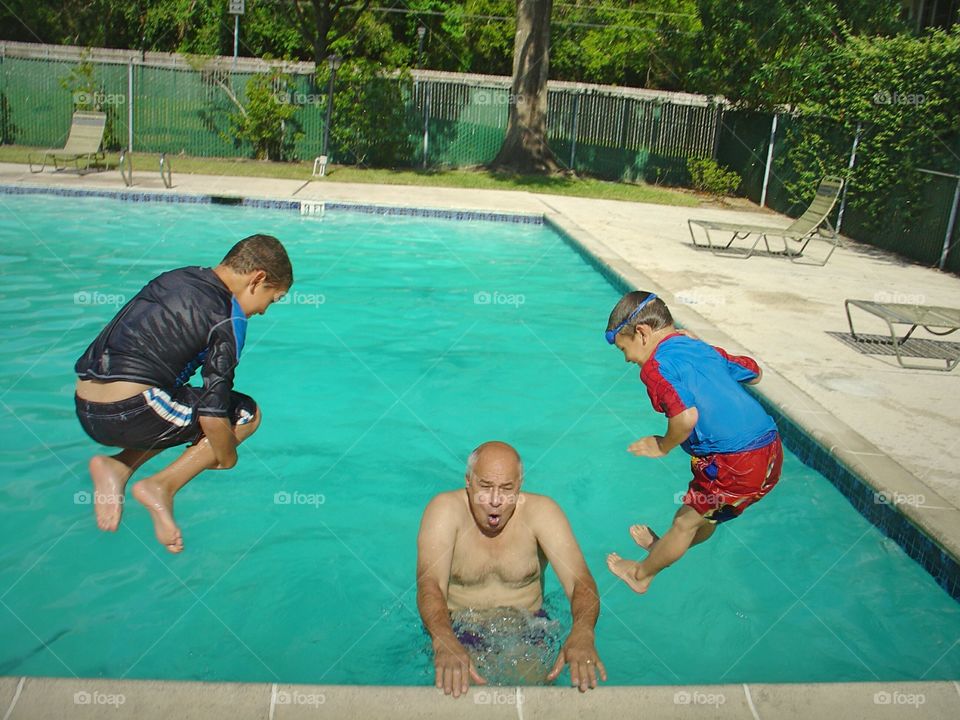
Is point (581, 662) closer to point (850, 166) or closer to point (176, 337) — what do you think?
point (176, 337)

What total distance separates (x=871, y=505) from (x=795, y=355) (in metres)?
2.96

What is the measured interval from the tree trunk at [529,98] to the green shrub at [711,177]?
366 cm

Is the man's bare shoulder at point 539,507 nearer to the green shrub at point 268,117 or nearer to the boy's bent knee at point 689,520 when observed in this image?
the boy's bent knee at point 689,520

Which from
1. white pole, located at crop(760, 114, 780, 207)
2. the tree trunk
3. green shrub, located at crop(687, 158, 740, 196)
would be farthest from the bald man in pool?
the tree trunk

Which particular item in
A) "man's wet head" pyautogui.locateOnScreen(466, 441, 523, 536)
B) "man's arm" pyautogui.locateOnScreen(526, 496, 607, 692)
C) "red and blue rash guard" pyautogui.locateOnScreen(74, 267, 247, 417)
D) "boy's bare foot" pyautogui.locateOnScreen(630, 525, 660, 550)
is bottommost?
"boy's bare foot" pyautogui.locateOnScreen(630, 525, 660, 550)

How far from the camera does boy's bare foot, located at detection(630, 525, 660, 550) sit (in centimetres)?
522

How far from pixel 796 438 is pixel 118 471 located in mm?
4506

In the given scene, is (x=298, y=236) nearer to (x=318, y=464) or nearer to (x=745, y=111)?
(x=318, y=464)

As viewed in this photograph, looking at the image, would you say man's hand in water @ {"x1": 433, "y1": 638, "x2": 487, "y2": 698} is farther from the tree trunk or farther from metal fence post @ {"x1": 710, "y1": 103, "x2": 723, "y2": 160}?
metal fence post @ {"x1": 710, "y1": 103, "x2": 723, "y2": 160}

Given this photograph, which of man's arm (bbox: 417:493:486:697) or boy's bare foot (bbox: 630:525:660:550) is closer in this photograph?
man's arm (bbox: 417:493:486:697)

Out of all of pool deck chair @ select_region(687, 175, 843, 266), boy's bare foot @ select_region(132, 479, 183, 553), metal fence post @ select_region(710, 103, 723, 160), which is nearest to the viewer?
boy's bare foot @ select_region(132, 479, 183, 553)

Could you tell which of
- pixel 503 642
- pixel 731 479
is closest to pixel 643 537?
pixel 731 479

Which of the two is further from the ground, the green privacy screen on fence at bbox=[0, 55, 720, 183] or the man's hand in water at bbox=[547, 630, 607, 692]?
the green privacy screen on fence at bbox=[0, 55, 720, 183]

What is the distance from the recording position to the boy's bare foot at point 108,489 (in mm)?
4203
